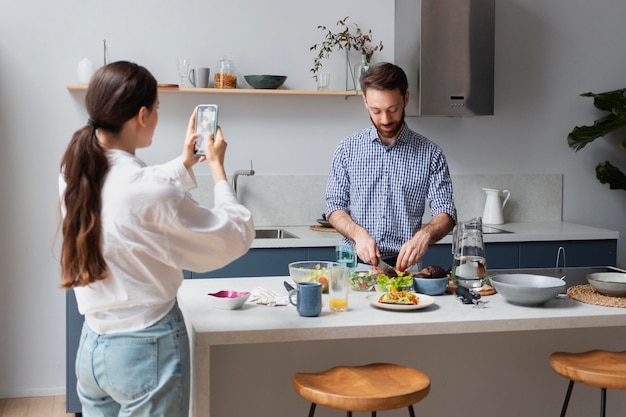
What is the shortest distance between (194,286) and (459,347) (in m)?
0.98

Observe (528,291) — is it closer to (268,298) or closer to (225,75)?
(268,298)

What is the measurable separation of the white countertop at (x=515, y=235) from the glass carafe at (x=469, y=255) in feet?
4.94

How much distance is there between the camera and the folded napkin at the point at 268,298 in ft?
8.96

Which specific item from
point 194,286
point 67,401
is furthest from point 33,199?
point 194,286

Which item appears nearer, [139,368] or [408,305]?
[139,368]

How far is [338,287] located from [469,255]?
55 cm

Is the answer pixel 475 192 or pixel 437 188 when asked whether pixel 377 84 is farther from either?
pixel 475 192

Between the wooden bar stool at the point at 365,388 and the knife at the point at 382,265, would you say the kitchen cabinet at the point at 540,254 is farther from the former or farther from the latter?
the wooden bar stool at the point at 365,388

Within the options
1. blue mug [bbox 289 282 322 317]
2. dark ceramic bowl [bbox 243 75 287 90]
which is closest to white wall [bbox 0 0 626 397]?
dark ceramic bowl [bbox 243 75 287 90]

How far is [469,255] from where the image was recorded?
2900mm

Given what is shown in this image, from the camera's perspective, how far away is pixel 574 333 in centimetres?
301

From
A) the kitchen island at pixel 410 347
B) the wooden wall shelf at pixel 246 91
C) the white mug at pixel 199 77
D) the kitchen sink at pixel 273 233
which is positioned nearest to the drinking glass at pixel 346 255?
the kitchen island at pixel 410 347

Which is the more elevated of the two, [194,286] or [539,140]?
[539,140]

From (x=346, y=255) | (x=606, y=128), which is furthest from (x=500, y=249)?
(x=346, y=255)
